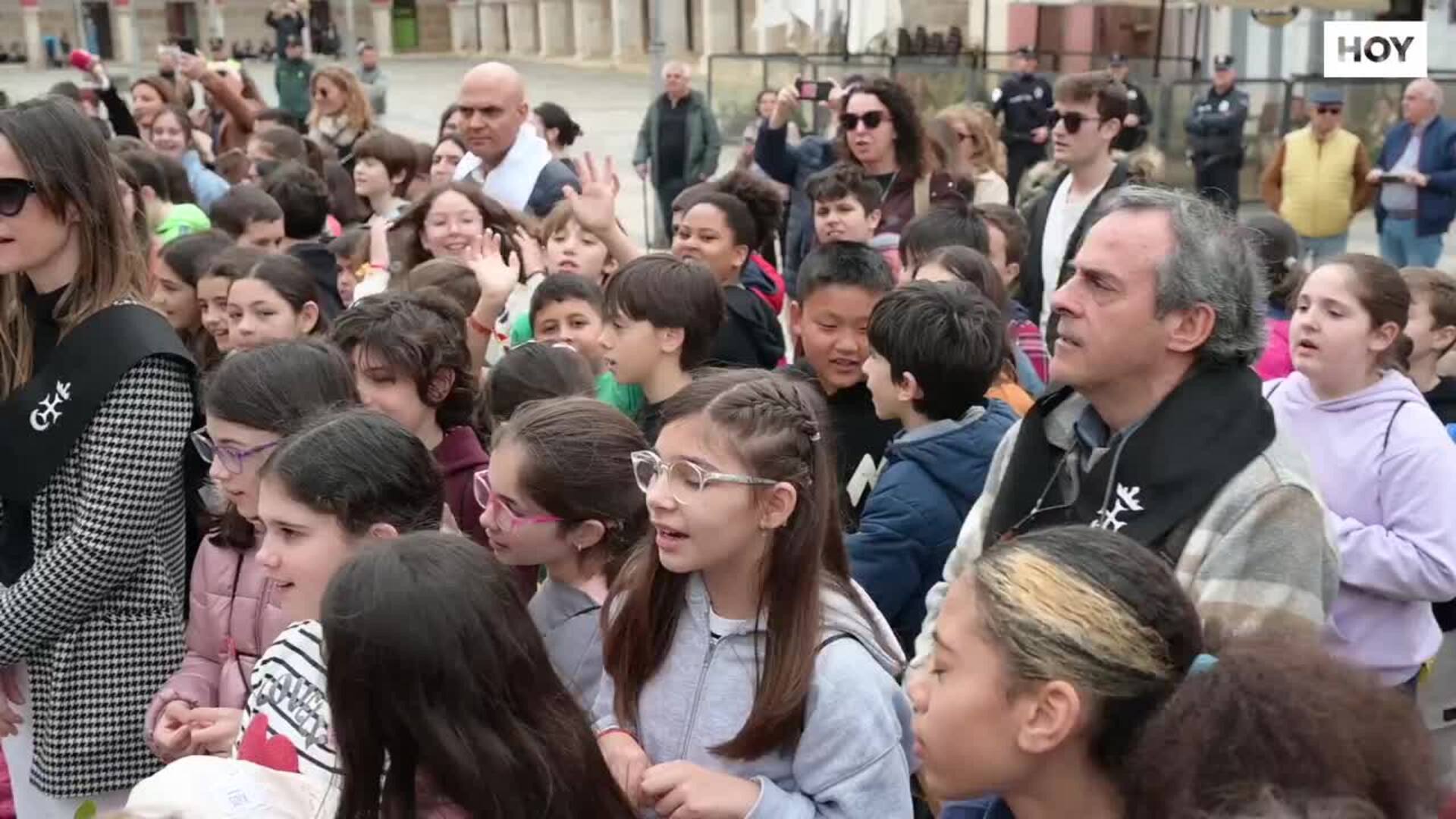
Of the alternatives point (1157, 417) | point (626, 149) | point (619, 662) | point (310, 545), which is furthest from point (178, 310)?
point (626, 149)

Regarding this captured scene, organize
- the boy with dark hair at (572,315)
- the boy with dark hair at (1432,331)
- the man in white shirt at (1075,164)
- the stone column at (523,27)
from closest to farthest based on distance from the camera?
1. the boy with dark hair at (1432,331)
2. the boy with dark hair at (572,315)
3. the man in white shirt at (1075,164)
4. the stone column at (523,27)

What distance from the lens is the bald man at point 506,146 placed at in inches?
272

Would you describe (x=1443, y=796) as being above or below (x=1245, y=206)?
above

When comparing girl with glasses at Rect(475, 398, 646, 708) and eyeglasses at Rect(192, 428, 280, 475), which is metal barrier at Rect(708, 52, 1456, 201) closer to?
girl with glasses at Rect(475, 398, 646, 708)

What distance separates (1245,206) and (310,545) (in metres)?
15.7

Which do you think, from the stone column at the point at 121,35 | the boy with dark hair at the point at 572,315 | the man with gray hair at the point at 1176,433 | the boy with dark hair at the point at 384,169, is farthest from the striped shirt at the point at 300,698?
the stone column at the point at 121,35

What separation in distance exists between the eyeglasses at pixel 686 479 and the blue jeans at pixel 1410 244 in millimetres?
10385

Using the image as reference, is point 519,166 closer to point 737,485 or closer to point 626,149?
point 737,485

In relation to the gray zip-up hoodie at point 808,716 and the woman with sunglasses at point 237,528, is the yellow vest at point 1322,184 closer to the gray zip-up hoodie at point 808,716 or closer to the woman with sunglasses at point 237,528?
the woman with sunglasses at point 237,528

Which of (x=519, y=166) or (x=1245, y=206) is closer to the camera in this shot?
(x=519, y=166)

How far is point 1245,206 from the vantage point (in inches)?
676

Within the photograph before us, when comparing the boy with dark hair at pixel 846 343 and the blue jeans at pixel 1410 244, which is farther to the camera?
the blue jeans at pixel 1410 244

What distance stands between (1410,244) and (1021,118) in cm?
569

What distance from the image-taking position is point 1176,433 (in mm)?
2732
